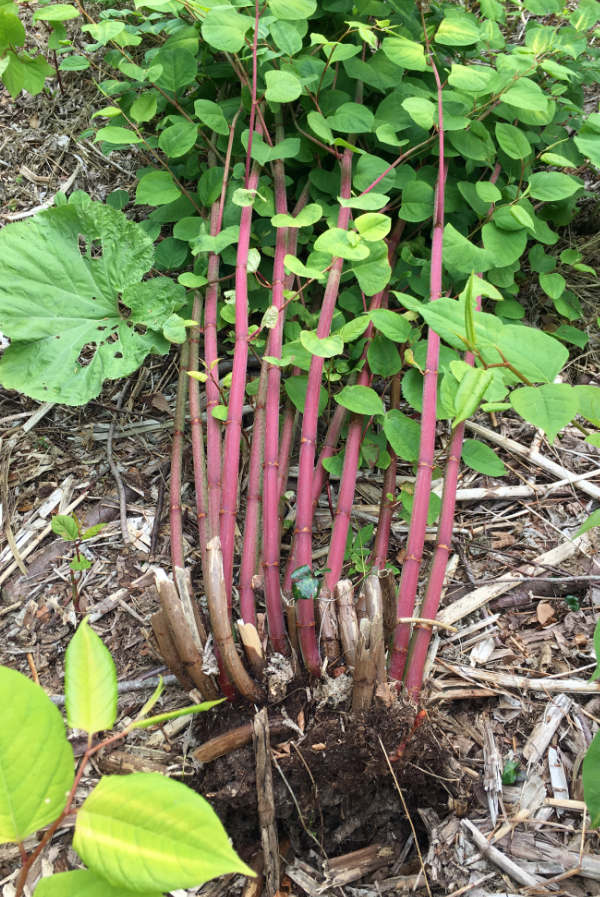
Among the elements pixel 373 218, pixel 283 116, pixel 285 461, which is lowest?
pixel 285 461

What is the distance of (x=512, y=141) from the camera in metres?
1.56

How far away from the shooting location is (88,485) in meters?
1.75

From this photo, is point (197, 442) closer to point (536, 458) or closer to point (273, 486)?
point (273, 486)

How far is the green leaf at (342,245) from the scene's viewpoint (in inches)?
52.1

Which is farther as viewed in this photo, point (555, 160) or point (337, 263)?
point (555, 160)

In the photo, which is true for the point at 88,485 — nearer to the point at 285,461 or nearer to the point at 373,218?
the point at 285,461

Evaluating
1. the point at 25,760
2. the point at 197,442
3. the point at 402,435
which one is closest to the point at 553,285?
the point at 402,435

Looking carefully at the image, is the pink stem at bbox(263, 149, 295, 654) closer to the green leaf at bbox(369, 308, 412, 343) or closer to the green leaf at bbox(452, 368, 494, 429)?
the green leaf at bbox(369, 308, 412, 343)

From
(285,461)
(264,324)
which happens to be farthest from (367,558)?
(264,324)

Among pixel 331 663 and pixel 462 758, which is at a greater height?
pixel 331 663

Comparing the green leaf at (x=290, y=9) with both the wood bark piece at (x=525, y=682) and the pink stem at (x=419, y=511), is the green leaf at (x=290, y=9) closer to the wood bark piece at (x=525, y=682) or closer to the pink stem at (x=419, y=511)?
the pink stem at (x=419, y=511)

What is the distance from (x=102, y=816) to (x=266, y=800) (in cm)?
62

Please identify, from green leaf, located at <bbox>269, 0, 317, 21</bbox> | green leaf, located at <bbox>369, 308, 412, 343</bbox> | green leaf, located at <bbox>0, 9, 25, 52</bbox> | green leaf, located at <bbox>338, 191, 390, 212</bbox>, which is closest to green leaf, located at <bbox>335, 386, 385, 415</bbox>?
green leaf, located at <bbox>369, 308, 412, 343</bbox>

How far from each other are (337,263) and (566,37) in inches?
35.3
